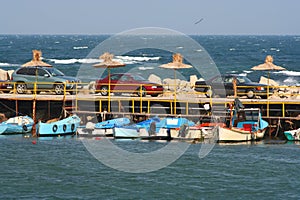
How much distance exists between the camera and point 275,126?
117 ft

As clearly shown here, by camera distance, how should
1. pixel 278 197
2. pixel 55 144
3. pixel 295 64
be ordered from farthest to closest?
pixel 295 64, pixel 55 144, pixel 278 197

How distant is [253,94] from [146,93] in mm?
6061

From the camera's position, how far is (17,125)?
35781mm

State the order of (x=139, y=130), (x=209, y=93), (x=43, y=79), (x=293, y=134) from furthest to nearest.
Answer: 1. (x=43, y=79)
2. (x=209, y=93)
3. (x=139, y=130)
4. (x=293, y=134)

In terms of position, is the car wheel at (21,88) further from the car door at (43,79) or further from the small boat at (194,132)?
the small boat at (194,132)

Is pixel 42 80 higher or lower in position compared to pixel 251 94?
higher

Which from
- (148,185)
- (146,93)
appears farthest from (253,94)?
(148,185)

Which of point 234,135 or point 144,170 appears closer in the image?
point 144,170

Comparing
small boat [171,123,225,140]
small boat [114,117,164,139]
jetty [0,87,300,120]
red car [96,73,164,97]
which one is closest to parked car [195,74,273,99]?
jetty [0,87,300,120]

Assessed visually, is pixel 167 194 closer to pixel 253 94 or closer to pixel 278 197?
pixel 278 197

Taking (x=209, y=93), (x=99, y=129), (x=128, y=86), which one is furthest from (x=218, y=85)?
(x=99, y=129)

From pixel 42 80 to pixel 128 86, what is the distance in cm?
528

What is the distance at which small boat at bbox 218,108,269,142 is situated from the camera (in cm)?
3322

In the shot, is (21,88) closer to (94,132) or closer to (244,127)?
(94,132)
